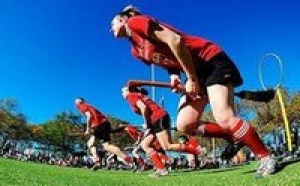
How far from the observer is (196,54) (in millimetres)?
5977

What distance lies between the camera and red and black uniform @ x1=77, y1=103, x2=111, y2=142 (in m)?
17.0

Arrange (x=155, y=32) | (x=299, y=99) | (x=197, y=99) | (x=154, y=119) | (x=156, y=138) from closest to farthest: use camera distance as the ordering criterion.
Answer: (x=155, y=32), (x=197, y=99), (x=154, y=119), (x=156, y=138), (x=299, y=99)

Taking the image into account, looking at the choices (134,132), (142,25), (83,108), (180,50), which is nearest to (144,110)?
(83,108)

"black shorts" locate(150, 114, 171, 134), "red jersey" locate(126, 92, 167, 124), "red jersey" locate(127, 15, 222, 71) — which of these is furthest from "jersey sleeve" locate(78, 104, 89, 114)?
"red jersey" locate(127, 15, 222, 71)

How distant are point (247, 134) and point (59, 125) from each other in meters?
74.0

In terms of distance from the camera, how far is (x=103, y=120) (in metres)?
17.3

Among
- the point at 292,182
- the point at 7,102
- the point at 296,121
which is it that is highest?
the point at 7,102

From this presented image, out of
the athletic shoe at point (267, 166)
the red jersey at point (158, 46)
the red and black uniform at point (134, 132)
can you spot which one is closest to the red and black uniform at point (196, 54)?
the red jersey at point (158, 46)

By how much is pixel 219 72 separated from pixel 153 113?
279 inches

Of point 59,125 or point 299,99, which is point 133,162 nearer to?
point 299,99

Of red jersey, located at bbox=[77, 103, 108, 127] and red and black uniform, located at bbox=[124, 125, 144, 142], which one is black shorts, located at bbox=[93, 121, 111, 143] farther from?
red and black uniform, located at bbox=[124, 125, 144, 142]

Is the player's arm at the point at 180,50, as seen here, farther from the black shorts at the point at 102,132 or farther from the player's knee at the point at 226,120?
the black shorts at the point at 102,132

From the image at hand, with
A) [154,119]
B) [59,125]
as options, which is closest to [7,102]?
[59,125]

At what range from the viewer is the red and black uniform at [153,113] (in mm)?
12641
